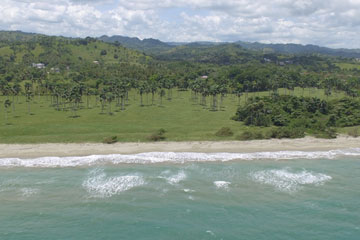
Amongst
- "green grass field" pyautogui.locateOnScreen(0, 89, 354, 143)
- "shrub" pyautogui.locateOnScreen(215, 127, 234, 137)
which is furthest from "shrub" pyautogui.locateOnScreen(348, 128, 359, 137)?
"shrub" pyautogui.locateOnScreen(215, 127, 234, 137)

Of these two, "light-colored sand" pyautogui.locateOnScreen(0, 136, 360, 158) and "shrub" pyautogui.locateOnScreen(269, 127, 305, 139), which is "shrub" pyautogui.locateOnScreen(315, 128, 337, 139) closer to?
"light-colored sand" pyautogui.locateOnScreen(0, 136, 360, 158)

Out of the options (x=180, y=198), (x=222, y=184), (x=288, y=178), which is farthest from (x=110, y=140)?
(x=288, y=178)

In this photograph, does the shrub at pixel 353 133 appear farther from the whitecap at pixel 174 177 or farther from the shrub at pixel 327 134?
the whitecap at pixel 174 177

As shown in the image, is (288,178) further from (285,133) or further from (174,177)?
(285,133)

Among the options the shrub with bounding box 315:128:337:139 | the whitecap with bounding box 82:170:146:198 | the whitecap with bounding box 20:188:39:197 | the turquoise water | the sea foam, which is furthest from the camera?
the shrub with bounding box 315:128:337:139

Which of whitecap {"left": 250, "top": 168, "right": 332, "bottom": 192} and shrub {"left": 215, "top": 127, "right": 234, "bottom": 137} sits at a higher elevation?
shrub {"left": 215, "top": 127, "right": 234, "bottom": 137}

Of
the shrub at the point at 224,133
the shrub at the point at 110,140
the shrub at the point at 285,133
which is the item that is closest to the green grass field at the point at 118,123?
the shrub at the point at 224,133

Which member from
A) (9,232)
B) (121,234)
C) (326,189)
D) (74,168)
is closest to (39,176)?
(74,168)
